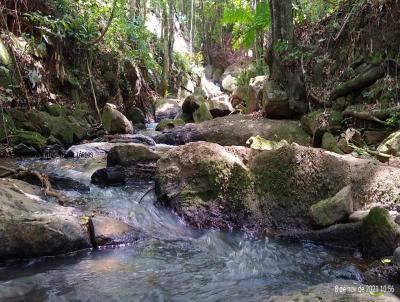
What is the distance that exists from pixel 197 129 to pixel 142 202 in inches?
189

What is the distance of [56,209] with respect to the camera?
4.60m

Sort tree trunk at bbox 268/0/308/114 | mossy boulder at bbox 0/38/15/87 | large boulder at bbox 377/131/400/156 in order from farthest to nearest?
tree trunk at bbox 268/0/308/114, mossy boulder at bbox 0/38/15/87, large boulder at bbox 377/131/400/156

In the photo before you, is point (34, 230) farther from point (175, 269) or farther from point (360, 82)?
point (360, 82)

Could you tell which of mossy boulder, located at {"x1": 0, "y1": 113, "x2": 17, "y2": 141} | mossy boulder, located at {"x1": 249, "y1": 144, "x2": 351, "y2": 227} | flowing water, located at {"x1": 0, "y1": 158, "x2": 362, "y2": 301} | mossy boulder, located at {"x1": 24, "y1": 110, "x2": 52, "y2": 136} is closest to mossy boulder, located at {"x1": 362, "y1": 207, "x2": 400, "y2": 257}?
flowing water, located at {"x1": 0, "y1": 158, "x2": 362, "y2": 301}

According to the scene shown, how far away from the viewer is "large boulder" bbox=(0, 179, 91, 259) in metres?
3.78

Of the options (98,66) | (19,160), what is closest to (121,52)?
(98,66)

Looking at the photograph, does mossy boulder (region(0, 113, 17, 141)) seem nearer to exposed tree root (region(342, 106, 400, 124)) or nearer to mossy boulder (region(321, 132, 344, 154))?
mossy boulder (region(321, 132, 344, 154))

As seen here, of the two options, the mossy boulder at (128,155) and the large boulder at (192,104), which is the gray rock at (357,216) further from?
the large boulder at (192,104)

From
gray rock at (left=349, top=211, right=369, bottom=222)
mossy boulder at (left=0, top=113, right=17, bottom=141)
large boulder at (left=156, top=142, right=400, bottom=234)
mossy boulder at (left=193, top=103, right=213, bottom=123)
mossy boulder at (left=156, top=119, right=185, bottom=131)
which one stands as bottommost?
gray rock at (left=349, top=211, right=369, bottom=222)

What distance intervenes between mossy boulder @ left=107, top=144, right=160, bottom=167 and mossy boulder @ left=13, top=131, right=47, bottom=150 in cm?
263

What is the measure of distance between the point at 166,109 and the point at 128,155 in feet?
30.2

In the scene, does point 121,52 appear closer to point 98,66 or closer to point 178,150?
point 98,66

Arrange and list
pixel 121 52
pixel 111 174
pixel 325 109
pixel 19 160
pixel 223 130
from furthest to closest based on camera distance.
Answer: pixel 121 52 → pixel 223 130 → pixel 325 109 → pixel 19 160 → pixel 111 174

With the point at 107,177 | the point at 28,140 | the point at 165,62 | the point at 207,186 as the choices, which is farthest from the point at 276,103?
the point at 165,62
